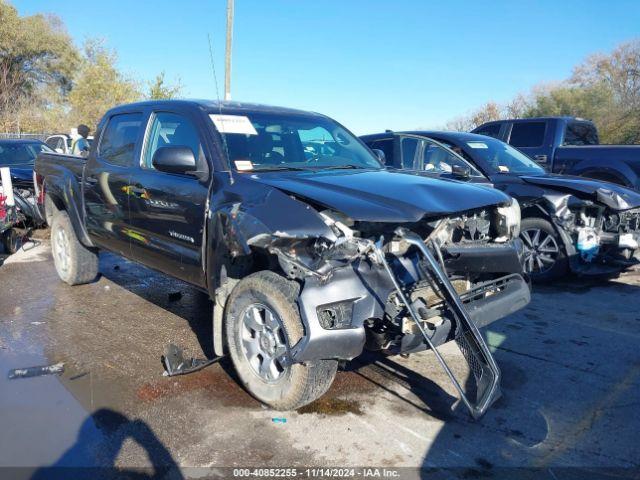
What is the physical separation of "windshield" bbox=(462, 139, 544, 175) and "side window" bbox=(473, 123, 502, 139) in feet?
9.76

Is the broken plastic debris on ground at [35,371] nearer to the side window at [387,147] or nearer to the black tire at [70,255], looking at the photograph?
the black tire at [70,255]

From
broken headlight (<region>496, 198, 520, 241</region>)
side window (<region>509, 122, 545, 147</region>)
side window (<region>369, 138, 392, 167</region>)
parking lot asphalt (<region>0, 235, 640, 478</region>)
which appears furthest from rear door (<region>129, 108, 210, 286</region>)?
side window (<region>509, 122, 545, 147</region>)

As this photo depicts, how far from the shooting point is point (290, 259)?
3.14 m

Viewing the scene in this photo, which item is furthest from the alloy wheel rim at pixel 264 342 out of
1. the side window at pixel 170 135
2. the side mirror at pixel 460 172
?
the side mirror at pixel 460 172

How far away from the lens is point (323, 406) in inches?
139

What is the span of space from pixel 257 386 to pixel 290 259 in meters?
0.92

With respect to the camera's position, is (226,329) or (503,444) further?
(226,329)

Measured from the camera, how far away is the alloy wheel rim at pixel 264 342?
3336 millimetres

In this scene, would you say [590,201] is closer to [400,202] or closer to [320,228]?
[400,202]

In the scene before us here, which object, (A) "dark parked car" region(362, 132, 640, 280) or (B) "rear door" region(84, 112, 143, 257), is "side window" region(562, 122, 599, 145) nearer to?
(A) "dark parked car" region(362, 132, 640, 280)

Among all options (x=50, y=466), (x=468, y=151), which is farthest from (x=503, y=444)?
(x=468, y=151)

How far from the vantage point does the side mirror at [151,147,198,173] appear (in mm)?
3738

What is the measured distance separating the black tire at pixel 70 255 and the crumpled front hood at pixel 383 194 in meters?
3.27

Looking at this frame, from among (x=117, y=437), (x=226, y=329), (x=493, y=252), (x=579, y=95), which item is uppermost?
(x=579, y=95)
